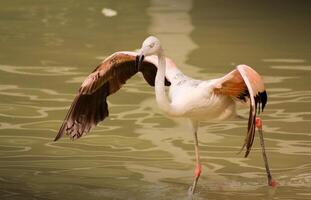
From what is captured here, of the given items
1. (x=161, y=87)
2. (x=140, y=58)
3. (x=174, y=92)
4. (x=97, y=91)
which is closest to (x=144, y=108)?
(x=97, y=91)

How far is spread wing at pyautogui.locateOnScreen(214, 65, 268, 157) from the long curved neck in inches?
14.5

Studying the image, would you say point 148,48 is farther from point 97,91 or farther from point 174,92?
point 97,91

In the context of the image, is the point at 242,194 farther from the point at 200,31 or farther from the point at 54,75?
the point at 200,31

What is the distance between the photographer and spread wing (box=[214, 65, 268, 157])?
624 centimetres

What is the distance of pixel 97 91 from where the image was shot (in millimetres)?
7500

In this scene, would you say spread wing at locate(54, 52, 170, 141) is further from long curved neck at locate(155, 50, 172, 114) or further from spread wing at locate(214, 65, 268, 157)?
spread wing at locate(214, 65, 268, 157)

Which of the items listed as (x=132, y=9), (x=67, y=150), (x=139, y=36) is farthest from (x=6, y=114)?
(x=132, y=9)

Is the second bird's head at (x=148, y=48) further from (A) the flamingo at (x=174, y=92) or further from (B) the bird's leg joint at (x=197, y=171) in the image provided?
(B) the bird's leg joint at (x=197, y=171)

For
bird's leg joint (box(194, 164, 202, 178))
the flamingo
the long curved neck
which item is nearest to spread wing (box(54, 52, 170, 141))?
the flamingo

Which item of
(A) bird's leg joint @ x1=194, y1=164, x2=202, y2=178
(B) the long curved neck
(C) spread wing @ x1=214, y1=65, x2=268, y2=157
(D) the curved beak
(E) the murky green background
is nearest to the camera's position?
(C) spread wing @ x1=214, y1=65, x2=268, y2=157

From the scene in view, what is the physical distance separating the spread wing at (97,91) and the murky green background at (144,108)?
0.40 m

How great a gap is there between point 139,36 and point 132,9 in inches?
103

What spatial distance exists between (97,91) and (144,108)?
1926 mm

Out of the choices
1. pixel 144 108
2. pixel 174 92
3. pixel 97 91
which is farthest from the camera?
pixel 144 108
